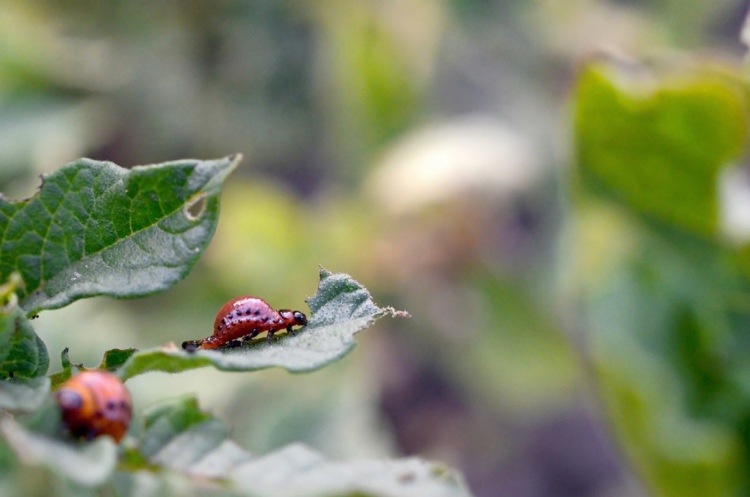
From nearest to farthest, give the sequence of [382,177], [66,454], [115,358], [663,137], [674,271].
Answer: [66,454] < [115,358] < [663,137] < [674,271] < [382,177]

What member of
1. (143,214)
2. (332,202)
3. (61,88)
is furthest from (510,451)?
(143,214)

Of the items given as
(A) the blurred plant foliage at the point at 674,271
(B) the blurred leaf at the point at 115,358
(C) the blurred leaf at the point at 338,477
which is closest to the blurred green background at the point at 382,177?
(A) the blurred plant foliage at the point at 674,271

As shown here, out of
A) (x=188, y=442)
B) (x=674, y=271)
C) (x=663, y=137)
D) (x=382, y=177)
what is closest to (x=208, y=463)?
(x=188, y=442)

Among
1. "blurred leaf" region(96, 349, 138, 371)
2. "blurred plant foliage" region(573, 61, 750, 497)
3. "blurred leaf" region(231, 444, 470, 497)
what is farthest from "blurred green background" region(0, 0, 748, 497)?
"blurred leaf" region(231, 444, 470, 497)

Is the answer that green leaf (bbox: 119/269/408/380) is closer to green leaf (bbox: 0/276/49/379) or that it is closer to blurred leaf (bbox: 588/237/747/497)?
green leaf (bbox: 0/276/49/379)

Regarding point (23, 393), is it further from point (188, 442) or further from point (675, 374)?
point (675, 374)

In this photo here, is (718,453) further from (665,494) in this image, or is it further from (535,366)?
(535,366)

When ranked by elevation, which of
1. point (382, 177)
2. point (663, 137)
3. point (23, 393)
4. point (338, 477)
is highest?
point (382, 177)

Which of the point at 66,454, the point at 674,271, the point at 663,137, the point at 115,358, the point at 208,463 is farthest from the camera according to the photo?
the point at 674,271
